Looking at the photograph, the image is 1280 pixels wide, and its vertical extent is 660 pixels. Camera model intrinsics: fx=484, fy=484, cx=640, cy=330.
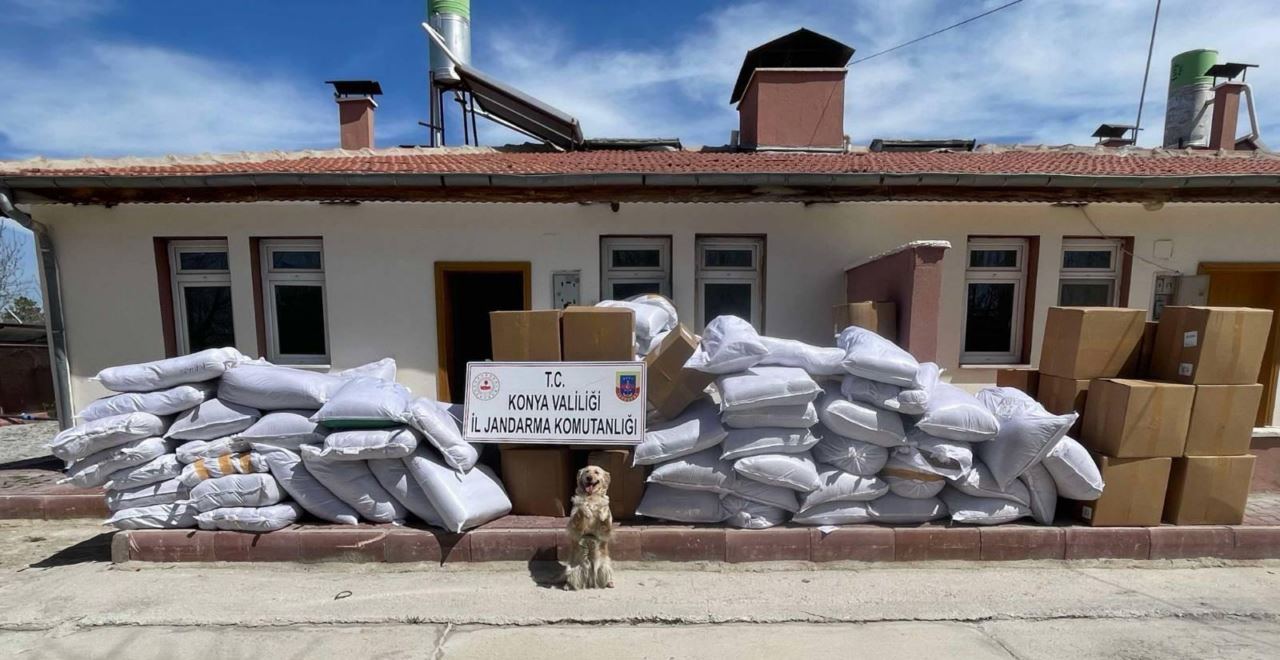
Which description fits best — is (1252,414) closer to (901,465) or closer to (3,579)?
(901,465)

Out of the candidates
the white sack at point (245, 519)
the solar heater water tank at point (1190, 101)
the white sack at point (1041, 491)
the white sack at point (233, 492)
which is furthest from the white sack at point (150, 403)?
the solar heater water tank at point (1190, 101)

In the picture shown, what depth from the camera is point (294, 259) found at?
497 centimetres

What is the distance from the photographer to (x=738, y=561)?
319 cm

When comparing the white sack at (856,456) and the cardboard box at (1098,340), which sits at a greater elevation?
the cardboard box at (1098,340)

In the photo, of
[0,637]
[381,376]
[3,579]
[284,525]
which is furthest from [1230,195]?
[3,579]

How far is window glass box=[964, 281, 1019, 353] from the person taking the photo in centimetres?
498

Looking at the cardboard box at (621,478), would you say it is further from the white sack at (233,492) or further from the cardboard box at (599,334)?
the white sack at (233,492)

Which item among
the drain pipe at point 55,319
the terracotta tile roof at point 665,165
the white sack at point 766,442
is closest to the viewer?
the white sack at point 766,442

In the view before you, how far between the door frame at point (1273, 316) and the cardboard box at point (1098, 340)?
7.79 ft

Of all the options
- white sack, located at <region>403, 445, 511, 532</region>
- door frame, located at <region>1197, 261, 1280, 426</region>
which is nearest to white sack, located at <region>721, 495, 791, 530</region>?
white sack, located at <region>403, 445, 511, 532</region>

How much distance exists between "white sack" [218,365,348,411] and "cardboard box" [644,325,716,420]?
2.28 meters

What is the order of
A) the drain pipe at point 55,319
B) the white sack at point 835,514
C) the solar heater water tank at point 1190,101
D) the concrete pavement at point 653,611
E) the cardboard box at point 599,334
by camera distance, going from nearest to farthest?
the concrete pavement at point 653,611 → the white sack at point 835,514 → the cardboard box at point 599,334 → the drain pipe at point 55,319 → the solar heater water tank at point 1190,101

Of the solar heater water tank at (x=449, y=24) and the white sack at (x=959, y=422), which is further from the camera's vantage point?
the solar heater water tank at (x=449, y=24)

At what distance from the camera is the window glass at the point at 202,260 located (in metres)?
5.00
